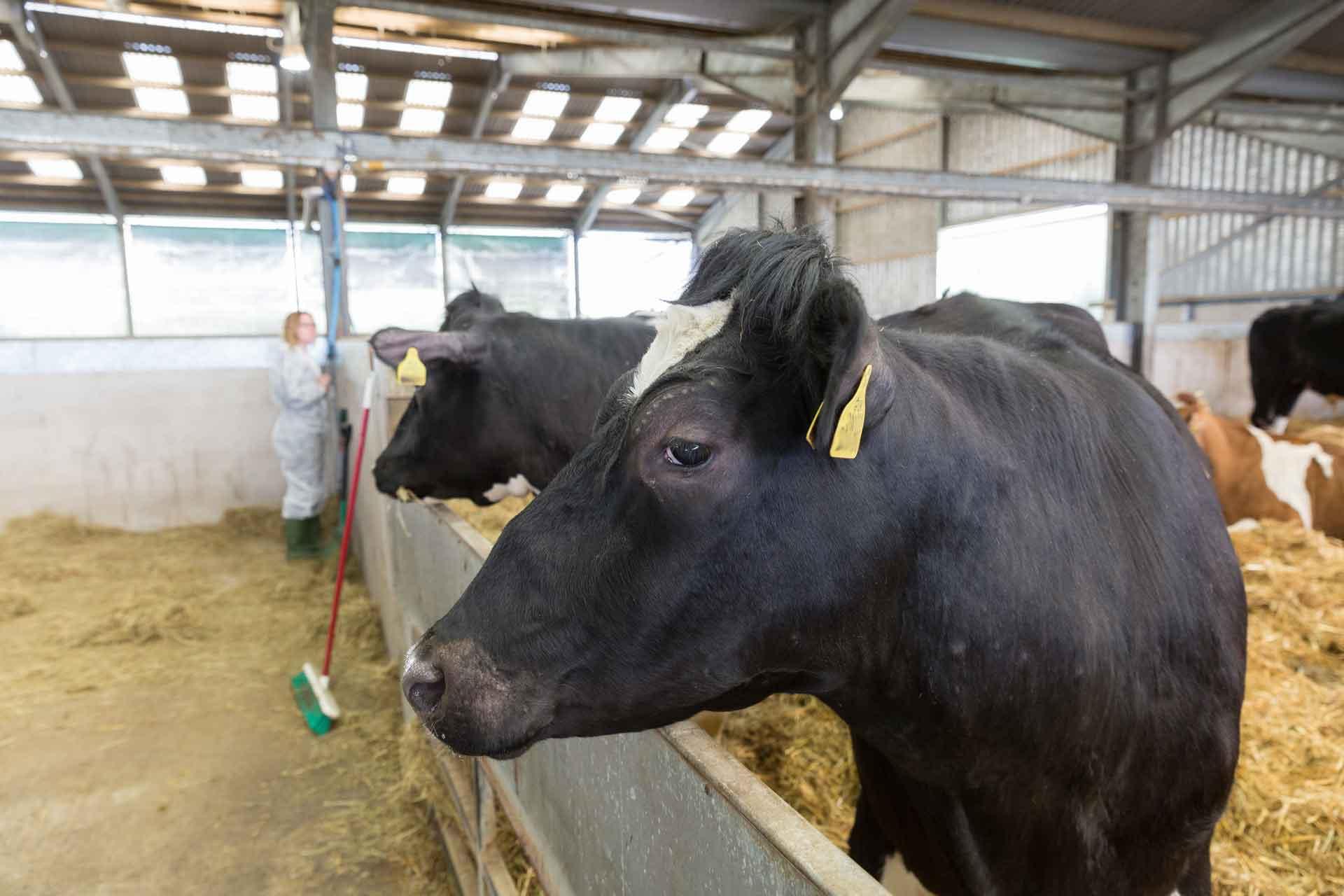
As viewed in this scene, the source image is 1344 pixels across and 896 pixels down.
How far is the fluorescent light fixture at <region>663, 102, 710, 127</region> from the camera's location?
15211 millimetres

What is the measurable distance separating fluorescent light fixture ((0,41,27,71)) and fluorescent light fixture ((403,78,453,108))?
4238mm

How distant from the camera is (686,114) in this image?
15.6 meters

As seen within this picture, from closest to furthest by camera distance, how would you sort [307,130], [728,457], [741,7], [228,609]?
1. [728,457]
2. [307,130]
3. [228,609]
4. [741,7]

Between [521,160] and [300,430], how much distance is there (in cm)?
296

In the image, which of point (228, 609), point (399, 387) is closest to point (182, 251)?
point (228, 609)

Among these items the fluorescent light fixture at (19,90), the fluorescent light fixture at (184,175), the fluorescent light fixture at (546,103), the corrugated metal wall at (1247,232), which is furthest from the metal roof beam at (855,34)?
the fluorescent light fixture at (184,175)

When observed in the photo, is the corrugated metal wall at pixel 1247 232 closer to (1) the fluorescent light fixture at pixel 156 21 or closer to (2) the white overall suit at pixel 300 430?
(2) the white overall suit at pixel 300 430

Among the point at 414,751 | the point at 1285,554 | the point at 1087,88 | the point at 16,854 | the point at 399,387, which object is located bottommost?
the point at 16,854

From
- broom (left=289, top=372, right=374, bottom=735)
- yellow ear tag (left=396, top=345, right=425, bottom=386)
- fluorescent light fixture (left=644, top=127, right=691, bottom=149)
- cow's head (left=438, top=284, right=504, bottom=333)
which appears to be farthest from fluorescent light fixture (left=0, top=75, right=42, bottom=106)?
yellow ear tag (left=396, top=345, right=425, bottom=386)

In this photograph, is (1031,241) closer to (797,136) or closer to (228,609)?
(797,136)

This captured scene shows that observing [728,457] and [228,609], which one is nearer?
[728,457]

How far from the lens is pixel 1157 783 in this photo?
1470mm

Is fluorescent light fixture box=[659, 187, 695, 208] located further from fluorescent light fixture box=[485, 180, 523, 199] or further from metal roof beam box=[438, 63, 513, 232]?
metal roof beam box=[438, 63, 513, 232]

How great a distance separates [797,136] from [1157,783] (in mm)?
5687
